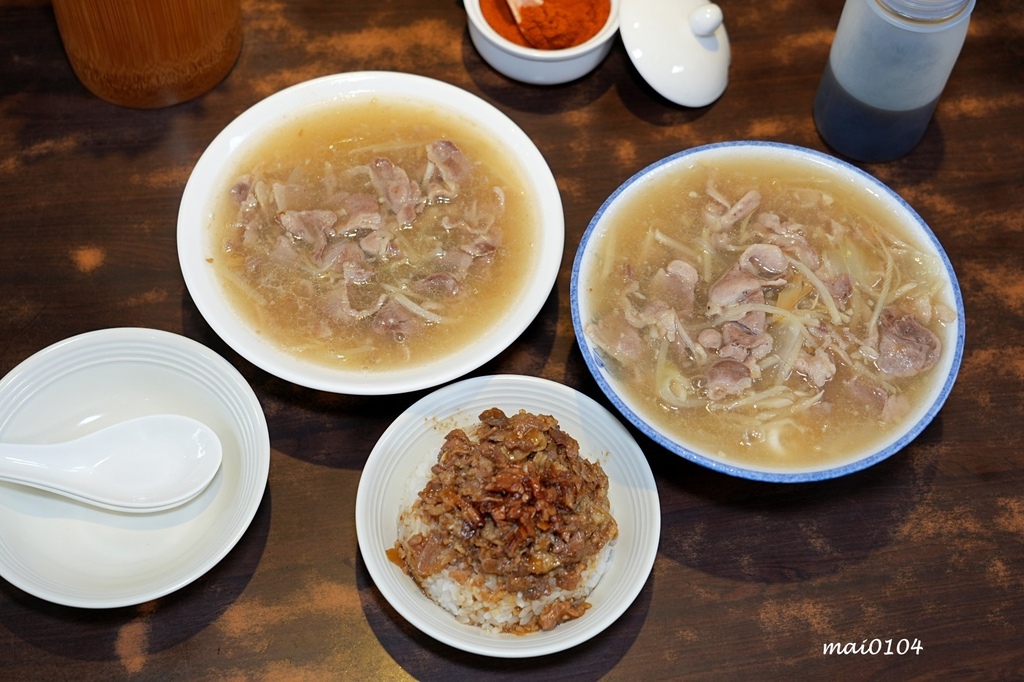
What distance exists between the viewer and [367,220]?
232cm

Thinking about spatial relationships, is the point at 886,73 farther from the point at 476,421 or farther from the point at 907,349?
the point at 476,421

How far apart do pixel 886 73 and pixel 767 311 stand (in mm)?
746

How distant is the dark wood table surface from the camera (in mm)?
2057

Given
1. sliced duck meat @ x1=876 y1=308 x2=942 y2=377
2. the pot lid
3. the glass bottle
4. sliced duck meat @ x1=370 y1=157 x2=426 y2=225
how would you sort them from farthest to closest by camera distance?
1. the pot lid
2. sliced duck meat @ x1=370 y1=157 x2=426 y2=225
3. the glass bottle
4. sliced duck meat @ x1=876 y1=308 x2=942 y2=377

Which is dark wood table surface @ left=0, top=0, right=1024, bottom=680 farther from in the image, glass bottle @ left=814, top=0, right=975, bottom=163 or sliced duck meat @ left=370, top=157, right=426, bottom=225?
sliced duck meat @ left=370, top=157, right=426, bottom=225

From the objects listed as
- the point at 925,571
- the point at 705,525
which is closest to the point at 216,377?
the point at 705,525

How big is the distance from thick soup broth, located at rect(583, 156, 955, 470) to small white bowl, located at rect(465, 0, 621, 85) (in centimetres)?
50

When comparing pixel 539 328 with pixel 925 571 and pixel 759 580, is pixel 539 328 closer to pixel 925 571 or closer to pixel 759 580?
pixel 759 580

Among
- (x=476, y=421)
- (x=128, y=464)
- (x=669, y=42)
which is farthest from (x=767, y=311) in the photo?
(x=128, y=464)

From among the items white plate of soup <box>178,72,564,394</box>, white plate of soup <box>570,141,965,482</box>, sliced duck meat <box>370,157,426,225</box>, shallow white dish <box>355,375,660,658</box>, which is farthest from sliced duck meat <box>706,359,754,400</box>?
sliced duck meat <box>370,157,426,225</box>

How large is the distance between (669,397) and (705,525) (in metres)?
0.34

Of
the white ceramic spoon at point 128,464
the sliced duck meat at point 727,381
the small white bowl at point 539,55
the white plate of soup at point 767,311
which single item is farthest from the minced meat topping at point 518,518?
the small white bowl at point 539,55

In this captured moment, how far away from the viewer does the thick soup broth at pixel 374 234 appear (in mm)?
2205

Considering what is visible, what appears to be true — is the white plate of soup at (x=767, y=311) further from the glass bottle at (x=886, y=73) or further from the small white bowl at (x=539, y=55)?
the small white bowl at (x=539, y=55)
